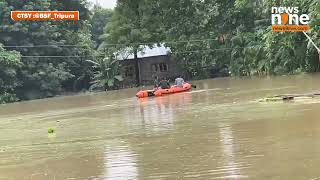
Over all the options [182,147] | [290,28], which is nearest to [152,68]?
[290,28]

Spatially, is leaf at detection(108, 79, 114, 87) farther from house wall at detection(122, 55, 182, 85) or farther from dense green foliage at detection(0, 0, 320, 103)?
house wall at detection(122, 55, 182, 85)

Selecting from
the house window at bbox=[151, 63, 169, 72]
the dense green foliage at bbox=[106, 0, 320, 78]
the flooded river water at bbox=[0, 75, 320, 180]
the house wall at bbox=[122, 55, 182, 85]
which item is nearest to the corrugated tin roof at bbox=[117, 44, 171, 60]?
the house wall at bbox=[122, 55, 182, 85]

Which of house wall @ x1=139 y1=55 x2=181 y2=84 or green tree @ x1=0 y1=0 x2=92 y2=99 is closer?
green tree @ x1=0 y1=0 x2=92 y2=99

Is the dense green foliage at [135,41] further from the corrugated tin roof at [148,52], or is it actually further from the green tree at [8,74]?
the corrugated tin roof at [148,52]

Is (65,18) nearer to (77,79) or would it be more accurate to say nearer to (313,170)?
(77,79)

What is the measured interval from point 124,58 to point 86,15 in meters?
7.67

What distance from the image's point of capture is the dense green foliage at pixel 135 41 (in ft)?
131

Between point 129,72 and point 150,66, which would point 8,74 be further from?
point 150,66

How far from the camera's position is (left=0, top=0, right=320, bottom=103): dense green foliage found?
131ft

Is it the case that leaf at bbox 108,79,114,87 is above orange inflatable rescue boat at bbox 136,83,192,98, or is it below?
above

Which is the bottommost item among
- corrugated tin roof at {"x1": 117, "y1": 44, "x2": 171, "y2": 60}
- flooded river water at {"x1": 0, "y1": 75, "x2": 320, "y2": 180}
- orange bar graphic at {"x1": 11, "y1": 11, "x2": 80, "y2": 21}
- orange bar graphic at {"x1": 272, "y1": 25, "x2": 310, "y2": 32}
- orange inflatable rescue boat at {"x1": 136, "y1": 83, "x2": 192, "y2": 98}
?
flooded river water at {"x1": 0, "y1": 75, "x2": 320, "y2": 180}

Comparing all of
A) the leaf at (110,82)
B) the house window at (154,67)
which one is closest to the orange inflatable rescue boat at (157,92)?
the leaf at (110,82)

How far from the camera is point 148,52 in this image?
4644cm

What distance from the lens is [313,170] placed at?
250 inches
